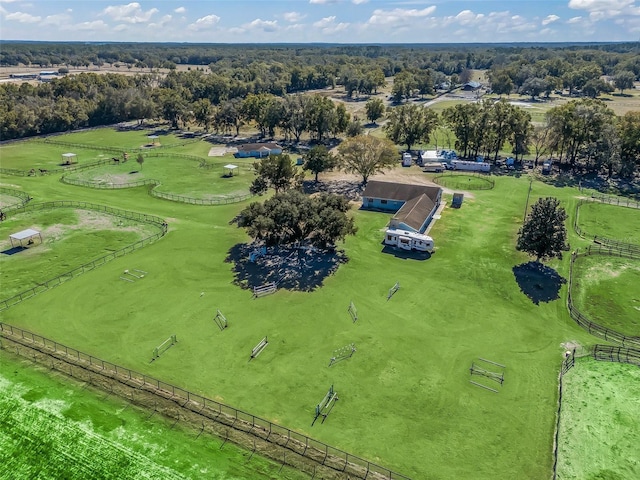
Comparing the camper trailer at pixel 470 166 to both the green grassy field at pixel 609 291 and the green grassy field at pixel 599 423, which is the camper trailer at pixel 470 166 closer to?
the green grassy field at pixel 609 291

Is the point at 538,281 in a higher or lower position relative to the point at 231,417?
higher

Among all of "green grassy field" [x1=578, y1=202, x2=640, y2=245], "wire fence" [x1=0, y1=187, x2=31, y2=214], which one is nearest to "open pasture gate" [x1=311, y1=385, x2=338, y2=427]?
"green grassy field" [x1=578, y1=202, x2=640, y2=245]

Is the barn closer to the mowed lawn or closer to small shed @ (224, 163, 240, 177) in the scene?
the mowed lawn

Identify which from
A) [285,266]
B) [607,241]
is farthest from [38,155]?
[607,241]

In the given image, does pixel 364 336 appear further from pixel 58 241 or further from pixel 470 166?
pixel 470 166

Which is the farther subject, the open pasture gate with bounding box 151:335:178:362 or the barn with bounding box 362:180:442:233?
the barn with bounding box 362:180:442:233

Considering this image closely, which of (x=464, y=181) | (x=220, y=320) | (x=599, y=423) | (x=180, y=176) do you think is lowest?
(x=599, y=423)
